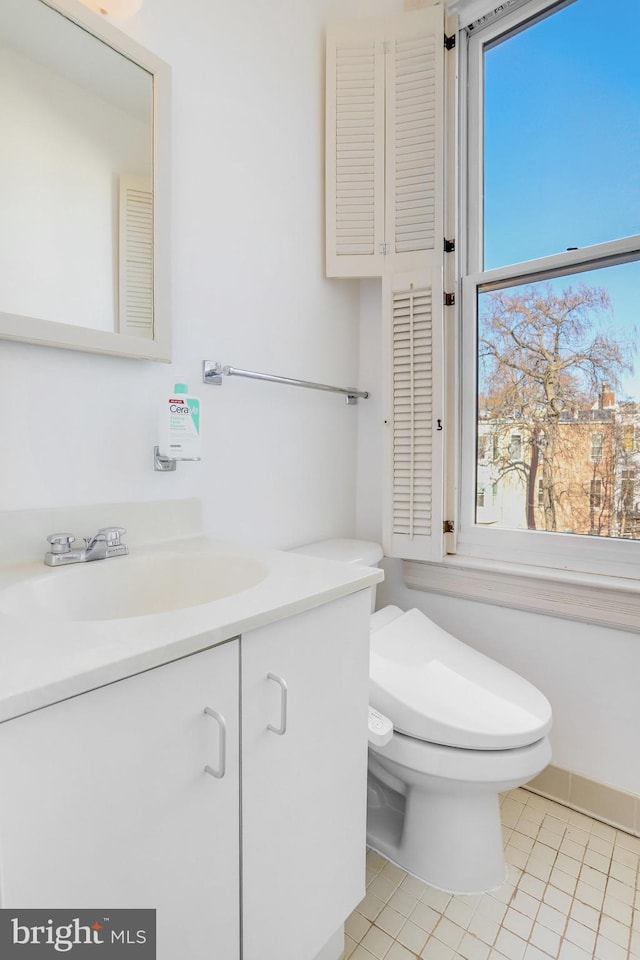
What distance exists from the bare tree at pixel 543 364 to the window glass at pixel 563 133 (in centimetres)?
16

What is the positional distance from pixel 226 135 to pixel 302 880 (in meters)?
1.62

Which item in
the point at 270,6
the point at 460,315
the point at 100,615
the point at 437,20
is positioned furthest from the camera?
the point at 460,315

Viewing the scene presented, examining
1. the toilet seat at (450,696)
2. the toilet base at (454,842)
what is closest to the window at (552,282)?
the toilet seat at (450,696)

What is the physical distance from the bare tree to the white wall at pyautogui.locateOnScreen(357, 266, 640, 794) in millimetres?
314

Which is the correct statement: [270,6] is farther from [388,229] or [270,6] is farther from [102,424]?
[102,424]

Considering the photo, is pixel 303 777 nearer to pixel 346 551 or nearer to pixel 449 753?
pixel 449 753

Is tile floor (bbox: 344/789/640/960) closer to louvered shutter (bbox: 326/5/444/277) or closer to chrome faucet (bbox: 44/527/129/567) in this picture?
chrome faucet (bbox: 44/527/129/567)

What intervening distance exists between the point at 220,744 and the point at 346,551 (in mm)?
915

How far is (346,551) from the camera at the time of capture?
1.53 m

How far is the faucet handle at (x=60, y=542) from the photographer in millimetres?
925

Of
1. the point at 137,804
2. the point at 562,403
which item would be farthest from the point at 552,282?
the point at 137,804

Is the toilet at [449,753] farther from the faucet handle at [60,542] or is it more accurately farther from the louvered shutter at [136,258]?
the louvered shutter at [136,258]

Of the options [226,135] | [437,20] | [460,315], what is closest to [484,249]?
[460,315]

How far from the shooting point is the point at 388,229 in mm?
1623
